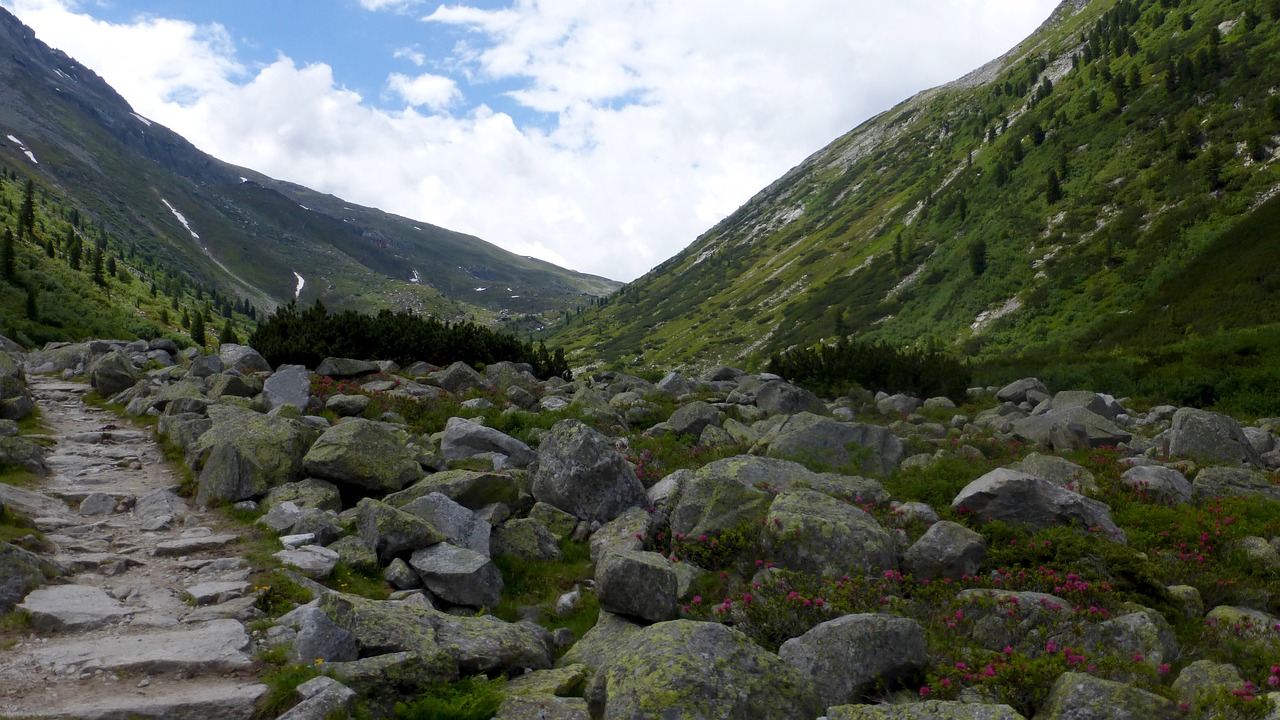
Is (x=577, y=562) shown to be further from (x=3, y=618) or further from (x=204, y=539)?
(x=3, y=618)

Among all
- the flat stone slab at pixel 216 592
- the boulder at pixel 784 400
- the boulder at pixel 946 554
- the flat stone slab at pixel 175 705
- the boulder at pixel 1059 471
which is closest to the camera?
the flat stone slab at pixel 175 705

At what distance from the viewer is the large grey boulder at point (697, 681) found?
5.85 metres

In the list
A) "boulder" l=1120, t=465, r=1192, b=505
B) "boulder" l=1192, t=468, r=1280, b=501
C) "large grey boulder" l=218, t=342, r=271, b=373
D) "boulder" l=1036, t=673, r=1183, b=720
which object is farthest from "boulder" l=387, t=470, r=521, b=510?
"large grey boulder" l=218, t=342, r=271, b=373

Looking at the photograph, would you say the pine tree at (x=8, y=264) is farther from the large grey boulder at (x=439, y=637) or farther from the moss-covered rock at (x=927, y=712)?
the moss-covered rock at (x=927, y=712)

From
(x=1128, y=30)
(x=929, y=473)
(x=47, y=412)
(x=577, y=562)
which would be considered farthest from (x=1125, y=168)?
(x=47, y=412)

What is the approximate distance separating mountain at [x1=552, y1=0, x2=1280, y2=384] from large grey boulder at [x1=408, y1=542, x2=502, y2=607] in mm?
44745

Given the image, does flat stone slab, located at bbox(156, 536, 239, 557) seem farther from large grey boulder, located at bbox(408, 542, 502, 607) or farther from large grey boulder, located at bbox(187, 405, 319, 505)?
large grey boulder, located at bbox(408, 542, 502, 607)

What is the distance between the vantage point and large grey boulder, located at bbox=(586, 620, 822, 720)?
5852mm

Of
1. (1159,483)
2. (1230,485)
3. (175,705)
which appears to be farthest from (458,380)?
(1230,485)

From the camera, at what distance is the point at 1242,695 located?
6000mm

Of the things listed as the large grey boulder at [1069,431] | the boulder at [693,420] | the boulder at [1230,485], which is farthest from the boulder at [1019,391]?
the boulder at [693,420]

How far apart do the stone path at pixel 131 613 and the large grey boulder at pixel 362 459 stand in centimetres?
186

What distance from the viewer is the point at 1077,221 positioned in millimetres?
73188

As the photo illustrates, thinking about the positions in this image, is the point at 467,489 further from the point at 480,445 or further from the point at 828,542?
the point at 828,542
